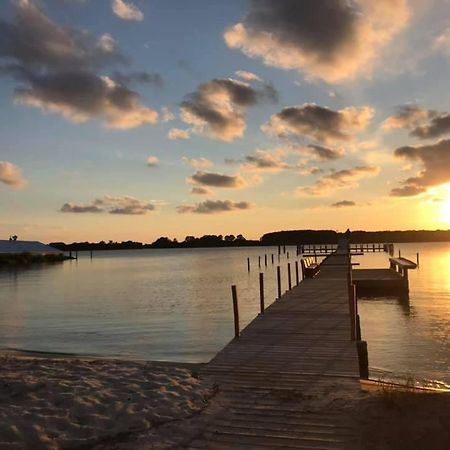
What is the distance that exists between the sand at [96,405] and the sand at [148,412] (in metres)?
0.02

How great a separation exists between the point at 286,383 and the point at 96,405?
3.88 meters

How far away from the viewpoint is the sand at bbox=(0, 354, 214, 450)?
748cm

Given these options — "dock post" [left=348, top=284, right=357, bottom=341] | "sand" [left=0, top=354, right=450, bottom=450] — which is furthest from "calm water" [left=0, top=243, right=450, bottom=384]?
"sand" [left=0, top=354, right=450, bottom=450]

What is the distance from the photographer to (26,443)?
24.0ft

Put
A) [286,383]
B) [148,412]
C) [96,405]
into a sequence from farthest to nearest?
[286,383], [96,405], [148,412]

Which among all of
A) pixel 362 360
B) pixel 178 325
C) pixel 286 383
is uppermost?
pixel 362 360

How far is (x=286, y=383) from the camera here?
1030 cm

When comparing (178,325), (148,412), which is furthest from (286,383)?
(178,325)

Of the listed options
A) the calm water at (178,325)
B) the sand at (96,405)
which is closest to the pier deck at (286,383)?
the sand at (96,405)

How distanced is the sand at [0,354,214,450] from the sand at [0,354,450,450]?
0.05 feet

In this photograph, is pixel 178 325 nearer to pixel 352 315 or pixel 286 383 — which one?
pixel 352 315

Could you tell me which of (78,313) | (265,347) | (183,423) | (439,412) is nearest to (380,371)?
(265,347)

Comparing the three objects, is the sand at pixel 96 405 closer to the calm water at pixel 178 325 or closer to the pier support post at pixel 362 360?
the pier support post at pixel 362 360

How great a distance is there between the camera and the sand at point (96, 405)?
748 centimetres
